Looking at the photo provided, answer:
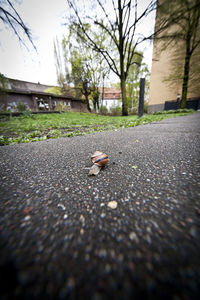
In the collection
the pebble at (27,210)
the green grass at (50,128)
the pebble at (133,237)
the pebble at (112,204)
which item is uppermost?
the green grass at (50,128)

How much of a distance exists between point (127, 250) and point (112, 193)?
314mm

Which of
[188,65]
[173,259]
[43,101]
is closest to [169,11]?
[188,65]

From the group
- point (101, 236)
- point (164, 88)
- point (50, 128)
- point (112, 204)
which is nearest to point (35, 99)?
point (50, 128)

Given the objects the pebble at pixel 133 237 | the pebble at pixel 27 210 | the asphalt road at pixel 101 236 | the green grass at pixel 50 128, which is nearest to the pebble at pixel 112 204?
the asphalt road at pixel 101 236

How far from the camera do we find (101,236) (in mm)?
451

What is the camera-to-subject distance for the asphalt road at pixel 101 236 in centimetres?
32

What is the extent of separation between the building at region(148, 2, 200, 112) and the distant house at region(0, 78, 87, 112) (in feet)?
41.9

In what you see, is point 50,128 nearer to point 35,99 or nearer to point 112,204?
point 112,204

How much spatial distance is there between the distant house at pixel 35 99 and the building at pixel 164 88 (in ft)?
41.9

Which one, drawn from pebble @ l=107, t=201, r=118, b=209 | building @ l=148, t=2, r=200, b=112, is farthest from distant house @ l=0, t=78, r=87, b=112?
pebble @ l=107, t=201, r=118, b=209

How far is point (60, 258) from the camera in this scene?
378 millimetres

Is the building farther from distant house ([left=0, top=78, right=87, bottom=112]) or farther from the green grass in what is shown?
the green grass

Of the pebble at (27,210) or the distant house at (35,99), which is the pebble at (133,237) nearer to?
the pebble at (27,210)

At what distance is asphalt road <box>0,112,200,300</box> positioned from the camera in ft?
1.04
